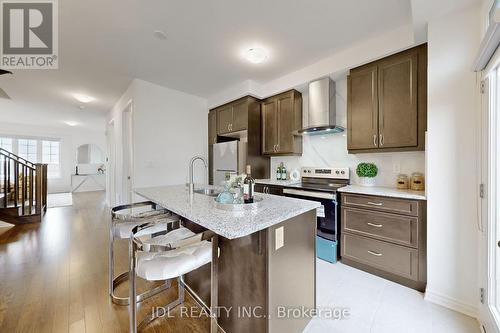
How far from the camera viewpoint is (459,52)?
1.58m

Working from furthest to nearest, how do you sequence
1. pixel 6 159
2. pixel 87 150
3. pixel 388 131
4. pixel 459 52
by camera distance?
pixel 87 150
pixel 6 159
pixel 388 131
pixel 459 52

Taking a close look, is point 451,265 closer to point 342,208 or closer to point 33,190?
point 342,208

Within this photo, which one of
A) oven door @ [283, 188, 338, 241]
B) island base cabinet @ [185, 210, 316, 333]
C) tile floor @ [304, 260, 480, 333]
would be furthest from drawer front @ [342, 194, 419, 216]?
island base cabinet @ [185, 210, 316, 333]

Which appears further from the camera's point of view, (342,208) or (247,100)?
(247,100)

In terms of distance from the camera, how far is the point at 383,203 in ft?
6.55

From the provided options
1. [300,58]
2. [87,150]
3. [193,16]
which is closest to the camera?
[193,16]

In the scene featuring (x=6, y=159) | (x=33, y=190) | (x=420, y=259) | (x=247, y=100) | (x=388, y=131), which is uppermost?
(x=247, y=100)

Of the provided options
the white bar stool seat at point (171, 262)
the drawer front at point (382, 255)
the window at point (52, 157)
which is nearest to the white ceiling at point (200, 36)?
the white bar stool seat at point (171, 262)

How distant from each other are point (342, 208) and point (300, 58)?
81.2 inches

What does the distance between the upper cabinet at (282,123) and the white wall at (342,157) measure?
193mm

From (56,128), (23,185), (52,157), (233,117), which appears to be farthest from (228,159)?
(52,157)

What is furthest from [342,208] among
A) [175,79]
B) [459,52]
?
[175,79]

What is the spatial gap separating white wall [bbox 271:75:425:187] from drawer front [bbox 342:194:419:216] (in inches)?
25.5

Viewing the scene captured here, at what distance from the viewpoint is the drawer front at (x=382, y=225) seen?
184cm
